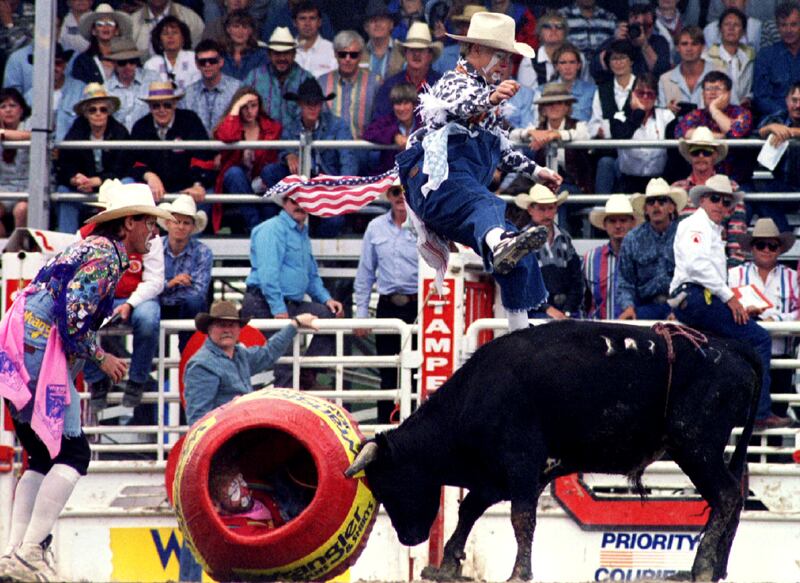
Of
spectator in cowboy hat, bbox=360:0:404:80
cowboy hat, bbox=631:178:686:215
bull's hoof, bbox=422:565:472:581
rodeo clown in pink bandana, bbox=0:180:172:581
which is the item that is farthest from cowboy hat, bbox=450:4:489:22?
bull's hoof, bbox=422:565:472:581

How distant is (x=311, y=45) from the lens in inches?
526

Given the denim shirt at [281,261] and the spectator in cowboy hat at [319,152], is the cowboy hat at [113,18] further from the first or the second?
the denim shirt at [281,261]

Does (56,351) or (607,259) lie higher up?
(607,259)

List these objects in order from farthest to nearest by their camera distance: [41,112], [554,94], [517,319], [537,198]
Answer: [554,94] < [41,112] < [537,198] < [517,319]

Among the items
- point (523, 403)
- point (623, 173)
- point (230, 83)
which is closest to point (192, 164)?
point (230, 83)

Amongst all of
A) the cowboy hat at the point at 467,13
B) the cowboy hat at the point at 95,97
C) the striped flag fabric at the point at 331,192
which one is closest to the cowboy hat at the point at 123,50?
the cowboy hat at the point at 95,97

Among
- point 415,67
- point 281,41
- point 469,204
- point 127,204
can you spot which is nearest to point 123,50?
point 281,41

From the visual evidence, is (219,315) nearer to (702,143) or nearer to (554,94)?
(554,94)

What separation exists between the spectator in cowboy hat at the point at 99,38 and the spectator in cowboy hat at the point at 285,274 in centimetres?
248

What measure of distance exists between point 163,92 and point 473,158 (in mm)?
4303

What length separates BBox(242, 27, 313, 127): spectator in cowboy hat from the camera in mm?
12641

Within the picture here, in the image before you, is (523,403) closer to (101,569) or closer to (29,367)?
(29,367)

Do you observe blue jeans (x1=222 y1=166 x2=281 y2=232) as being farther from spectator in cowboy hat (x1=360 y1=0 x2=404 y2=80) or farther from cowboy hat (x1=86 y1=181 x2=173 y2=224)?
cowboy hat (x1=86 y1=181 x2=173 y2=224)

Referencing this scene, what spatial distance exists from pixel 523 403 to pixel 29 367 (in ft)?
7.82
